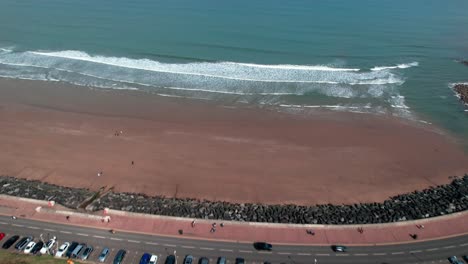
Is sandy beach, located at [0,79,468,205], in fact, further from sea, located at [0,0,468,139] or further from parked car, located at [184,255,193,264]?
parked car, located at [184,255,193,264]

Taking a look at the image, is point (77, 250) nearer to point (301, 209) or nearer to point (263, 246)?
point (263, 246)

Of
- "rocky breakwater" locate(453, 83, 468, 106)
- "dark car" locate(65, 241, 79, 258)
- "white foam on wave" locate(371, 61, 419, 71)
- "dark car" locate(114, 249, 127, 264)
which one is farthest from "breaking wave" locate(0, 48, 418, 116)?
"dark car" locate(114, 249, 127, 264)

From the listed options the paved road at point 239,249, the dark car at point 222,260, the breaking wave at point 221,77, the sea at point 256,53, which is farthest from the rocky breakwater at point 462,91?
the dark car at point 222,260

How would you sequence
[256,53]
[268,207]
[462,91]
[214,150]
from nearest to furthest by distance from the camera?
[268,207]
[214,150]
[462,91]
[256,53]

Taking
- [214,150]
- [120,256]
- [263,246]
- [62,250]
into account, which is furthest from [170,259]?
[214,150]

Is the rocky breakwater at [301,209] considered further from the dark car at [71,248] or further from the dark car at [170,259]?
the dark car at [170,259]

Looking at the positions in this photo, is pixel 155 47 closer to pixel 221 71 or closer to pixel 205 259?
pixel 221 71
